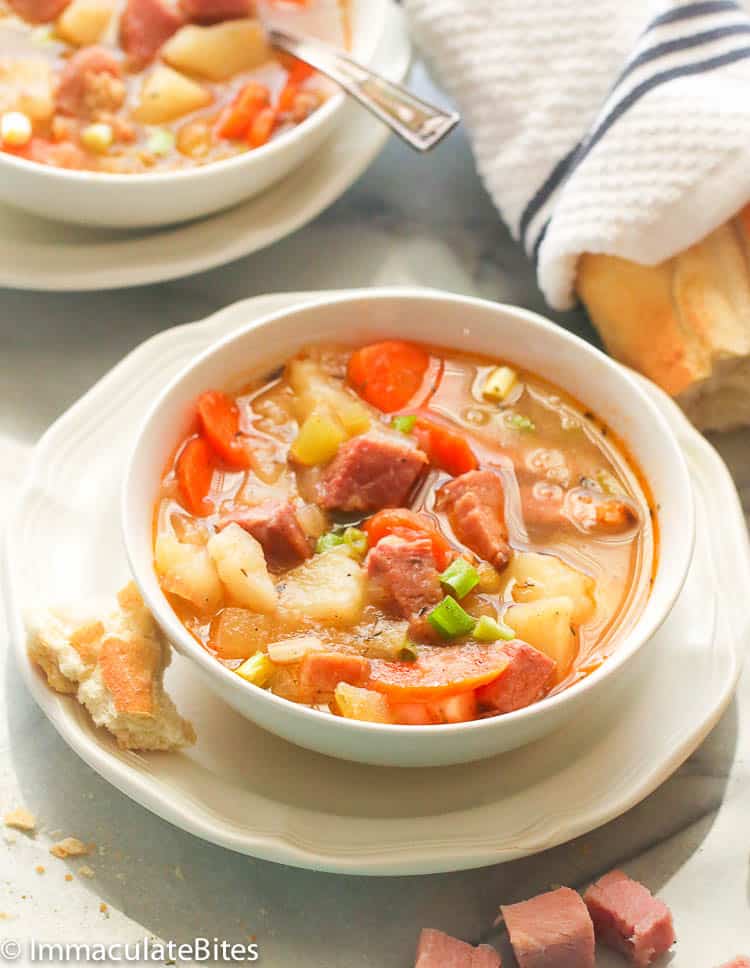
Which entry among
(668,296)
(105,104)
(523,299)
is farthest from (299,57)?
(668,296)

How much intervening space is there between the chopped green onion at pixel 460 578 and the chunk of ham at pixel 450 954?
0.64 m

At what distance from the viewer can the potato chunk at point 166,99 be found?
3662mm

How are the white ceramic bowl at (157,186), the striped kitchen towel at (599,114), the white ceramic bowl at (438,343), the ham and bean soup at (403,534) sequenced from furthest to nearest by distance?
1. the white ceramic bowl at (157,186)
2. the striped kitchen towel at (599,114)
3. the ham and bean soup at (403,534)
4. the white ceramic bowl at (438,343)

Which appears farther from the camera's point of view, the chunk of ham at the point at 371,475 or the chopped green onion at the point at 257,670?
the chunk of ham at the point at 371,475

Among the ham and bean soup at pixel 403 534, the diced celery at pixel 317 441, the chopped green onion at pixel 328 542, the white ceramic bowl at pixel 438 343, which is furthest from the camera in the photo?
the diced celery at pixel 317 441

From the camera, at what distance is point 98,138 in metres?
3.54

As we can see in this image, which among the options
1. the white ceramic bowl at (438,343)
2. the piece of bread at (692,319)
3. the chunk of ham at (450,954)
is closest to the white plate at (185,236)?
the white ceramic bowl at (438,343)

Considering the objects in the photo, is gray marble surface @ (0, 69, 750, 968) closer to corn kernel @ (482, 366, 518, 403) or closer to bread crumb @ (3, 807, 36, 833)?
bread crumb @ (3, 807, 36, 833)

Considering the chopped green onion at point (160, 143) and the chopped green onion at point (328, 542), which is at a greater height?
the chopped green onion at point (160, 143)

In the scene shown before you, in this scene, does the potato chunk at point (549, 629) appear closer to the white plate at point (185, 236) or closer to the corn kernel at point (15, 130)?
the white plate at point (185, 236)

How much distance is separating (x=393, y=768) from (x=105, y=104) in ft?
7.22

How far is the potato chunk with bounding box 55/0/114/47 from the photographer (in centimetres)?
382

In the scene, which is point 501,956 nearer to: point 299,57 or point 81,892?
point 81,892

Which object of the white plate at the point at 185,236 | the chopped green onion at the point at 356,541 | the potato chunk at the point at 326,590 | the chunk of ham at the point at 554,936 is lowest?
the chunk of ham at the point at 554,936
